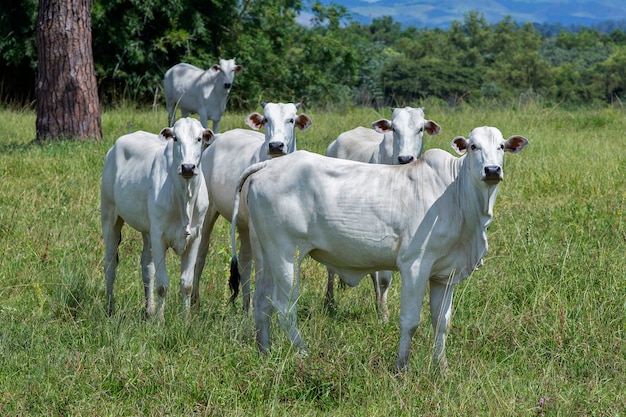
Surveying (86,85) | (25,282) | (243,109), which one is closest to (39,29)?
(86,85)

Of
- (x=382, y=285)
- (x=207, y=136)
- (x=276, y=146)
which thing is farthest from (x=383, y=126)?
(x=207, y=136)

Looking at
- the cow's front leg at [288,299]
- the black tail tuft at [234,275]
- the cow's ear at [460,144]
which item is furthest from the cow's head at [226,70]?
the cow's ear at [460,144]

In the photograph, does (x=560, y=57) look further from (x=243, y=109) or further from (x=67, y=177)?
(x=67, y=177)

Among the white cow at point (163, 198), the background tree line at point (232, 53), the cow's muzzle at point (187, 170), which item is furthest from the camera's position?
the background tree line at point (232, 53)

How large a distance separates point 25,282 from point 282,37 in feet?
58.8

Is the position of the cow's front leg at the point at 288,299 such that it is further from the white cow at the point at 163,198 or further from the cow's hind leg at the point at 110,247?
the cow's hind leg at the point at 110,247

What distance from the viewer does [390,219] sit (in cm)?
535

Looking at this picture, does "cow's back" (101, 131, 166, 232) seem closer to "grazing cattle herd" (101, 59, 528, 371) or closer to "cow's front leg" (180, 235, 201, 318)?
"grazing cattle herd" (101, 59, 528, 371)

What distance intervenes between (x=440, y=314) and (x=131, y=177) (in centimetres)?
266

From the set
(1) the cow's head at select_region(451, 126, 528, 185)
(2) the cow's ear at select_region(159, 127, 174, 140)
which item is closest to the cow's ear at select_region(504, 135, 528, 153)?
(1) the cow's head at select_region(451, 126, 528, 185)

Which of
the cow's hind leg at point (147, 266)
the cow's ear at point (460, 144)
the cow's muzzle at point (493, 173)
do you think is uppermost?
the cow's ear at point (460, 144)

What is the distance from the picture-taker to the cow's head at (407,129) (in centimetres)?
743

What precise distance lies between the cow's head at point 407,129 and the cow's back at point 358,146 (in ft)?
1.76

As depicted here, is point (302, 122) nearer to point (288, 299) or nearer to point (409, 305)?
point (288, 299)
